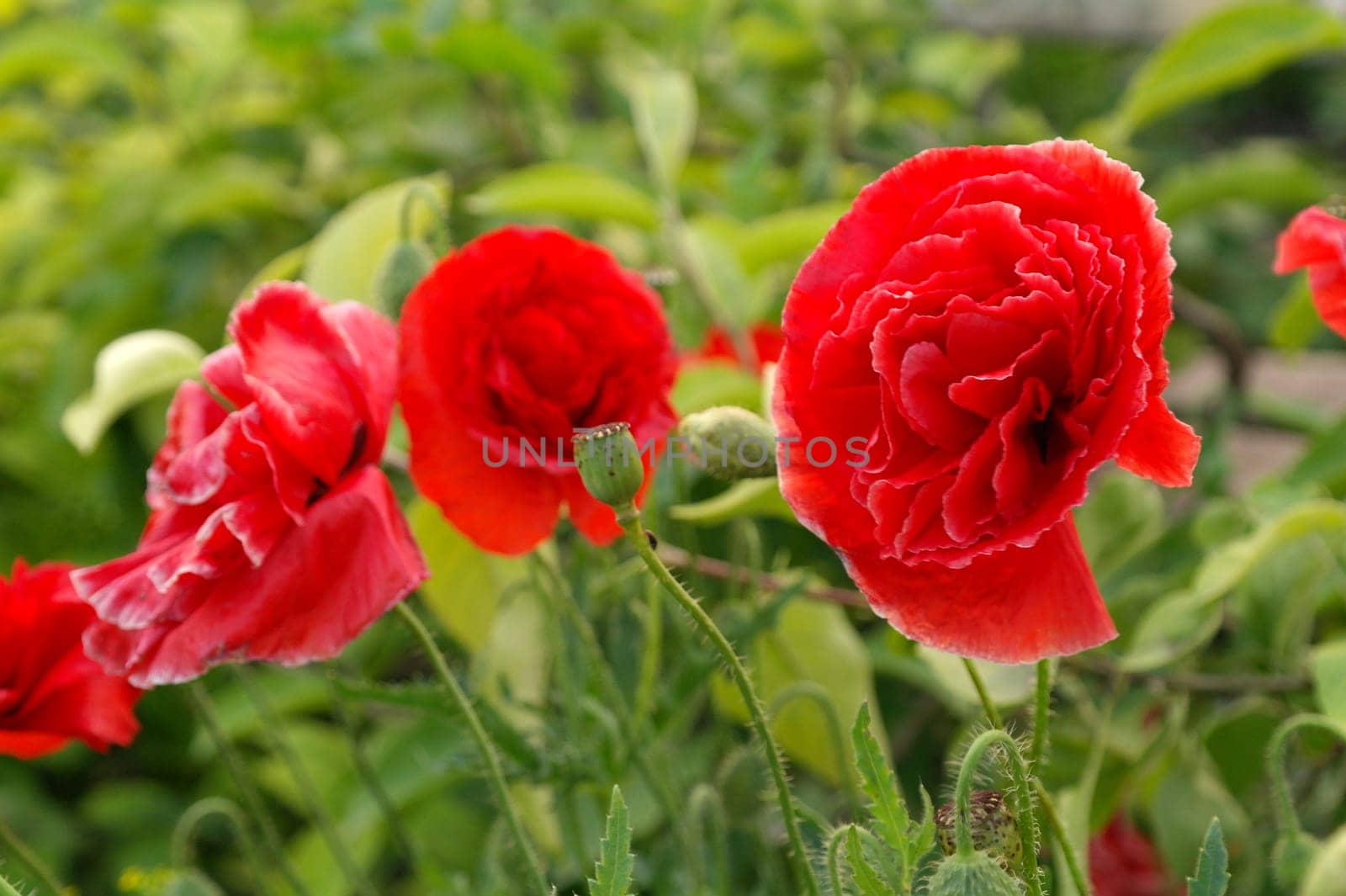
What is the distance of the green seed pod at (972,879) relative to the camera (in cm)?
36

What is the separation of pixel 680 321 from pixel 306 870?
47 cm

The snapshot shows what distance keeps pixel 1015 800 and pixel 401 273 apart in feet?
1.17

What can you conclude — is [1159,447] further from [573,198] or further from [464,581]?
[573,198]

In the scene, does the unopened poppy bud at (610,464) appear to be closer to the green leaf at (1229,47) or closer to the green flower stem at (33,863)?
the green flower stem at (33,863)

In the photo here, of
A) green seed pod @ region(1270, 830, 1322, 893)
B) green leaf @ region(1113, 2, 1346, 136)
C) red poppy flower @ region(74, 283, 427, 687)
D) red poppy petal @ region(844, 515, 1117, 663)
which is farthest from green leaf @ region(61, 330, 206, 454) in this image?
green leaf @ region(1113, 2, 1346, 136)

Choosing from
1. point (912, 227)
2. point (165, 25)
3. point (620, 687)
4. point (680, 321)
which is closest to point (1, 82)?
point (165, 25)

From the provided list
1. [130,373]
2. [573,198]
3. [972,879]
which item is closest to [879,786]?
[972,879]

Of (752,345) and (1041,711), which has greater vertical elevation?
(1041,711)

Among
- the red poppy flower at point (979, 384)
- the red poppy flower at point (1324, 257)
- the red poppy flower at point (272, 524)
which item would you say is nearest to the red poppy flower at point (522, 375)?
the red poppy flower at point (272, 524)

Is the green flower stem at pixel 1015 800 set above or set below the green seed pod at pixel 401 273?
below

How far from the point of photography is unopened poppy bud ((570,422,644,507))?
39 cm

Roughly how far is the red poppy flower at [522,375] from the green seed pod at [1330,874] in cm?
30

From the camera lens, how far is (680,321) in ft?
3.29

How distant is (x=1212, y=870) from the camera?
0.39m
